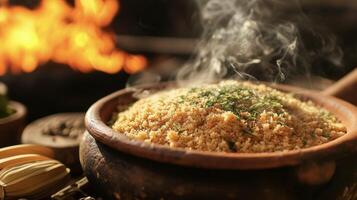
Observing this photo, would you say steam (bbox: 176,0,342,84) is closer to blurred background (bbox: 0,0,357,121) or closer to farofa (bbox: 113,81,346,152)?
farofa (bbox: 113,81,346,152)

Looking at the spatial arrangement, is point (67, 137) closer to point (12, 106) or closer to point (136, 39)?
point (12, 106)

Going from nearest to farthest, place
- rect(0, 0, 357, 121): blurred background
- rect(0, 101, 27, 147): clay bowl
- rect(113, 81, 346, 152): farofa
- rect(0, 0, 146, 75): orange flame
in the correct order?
rect(113, 81, 346, 152): farofa → rect(0, 101, 27, 147): clay bowl → rect(0, 0, 357, 121): blurred background → rect(0, 0, 146, 75): orange flame

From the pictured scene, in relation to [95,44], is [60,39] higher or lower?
higher

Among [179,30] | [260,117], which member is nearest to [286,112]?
[260,117]

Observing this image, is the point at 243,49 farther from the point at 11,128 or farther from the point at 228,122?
the point at 11,128

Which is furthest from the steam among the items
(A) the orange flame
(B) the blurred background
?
(A) the orange flame

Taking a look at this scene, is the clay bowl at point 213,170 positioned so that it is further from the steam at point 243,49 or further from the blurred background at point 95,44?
the blurred background at point 95,44

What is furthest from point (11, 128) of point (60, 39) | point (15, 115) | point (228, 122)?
point (60, 39)
